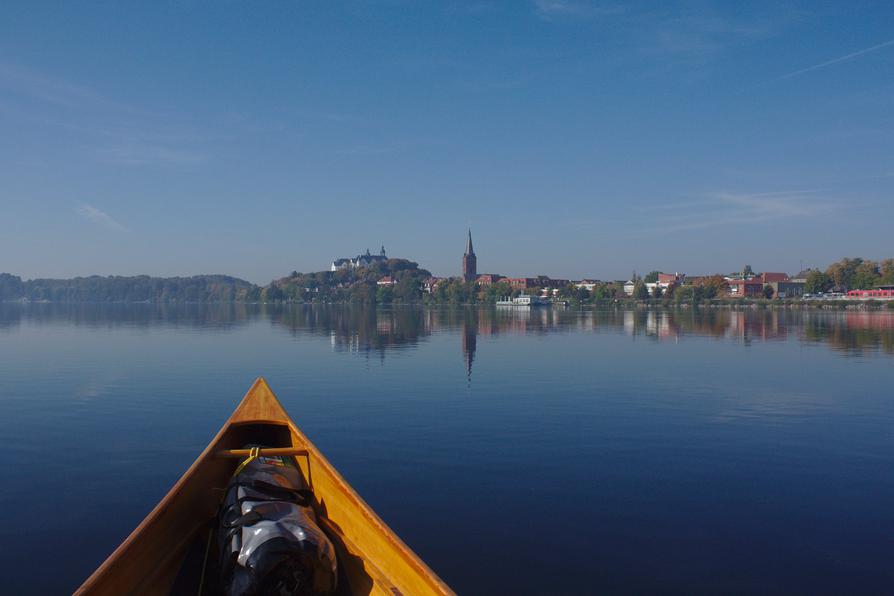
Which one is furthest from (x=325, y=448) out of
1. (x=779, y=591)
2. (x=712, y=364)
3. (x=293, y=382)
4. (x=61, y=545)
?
(x=712, y=364)

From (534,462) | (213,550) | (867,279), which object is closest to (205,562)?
(213,550)

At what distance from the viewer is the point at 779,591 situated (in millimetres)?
10398

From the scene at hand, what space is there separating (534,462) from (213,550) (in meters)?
10.1

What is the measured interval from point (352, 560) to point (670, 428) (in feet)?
53.4

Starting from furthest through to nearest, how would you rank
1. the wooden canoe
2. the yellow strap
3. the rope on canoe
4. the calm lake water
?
the calm lake water < the yellow strap < the rope on canoe < the wooden canoe

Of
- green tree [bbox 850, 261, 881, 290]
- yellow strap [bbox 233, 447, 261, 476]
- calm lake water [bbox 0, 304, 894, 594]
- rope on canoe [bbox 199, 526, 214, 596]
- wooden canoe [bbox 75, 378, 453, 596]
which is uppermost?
green tree [bbox 850, 261, 881, 290]

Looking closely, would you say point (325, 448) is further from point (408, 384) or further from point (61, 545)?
point (408, 384)

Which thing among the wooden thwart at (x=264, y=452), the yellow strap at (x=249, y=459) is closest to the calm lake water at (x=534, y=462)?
the wooden thwart at (x=264, y=452)

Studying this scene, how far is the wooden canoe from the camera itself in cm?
706

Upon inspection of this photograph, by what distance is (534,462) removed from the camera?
17.7m

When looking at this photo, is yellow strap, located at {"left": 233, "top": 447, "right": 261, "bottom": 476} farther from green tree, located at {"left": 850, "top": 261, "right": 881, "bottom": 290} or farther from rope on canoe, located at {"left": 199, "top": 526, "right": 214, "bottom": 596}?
green tree, located at {"left": 850, "top": 261, "right": 881, "bottom": 290}

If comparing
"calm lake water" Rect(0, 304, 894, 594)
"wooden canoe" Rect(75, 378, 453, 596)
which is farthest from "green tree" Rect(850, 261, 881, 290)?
"wooden canoe" Rect(75, 378, 453, 596)

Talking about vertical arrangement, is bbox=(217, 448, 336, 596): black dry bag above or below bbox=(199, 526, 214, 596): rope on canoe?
above

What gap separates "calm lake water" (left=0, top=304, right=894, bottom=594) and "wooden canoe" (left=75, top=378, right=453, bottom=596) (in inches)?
91.9
